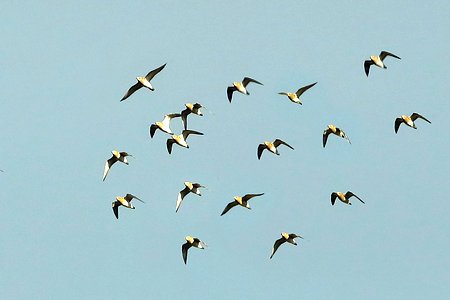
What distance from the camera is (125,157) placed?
91.9m

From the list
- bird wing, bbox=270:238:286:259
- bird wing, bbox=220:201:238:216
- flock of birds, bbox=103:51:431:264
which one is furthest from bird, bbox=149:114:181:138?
bird wing, bbox=270:238:286:259

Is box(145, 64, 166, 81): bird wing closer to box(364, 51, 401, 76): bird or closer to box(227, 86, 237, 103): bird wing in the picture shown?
box(227, 86, 237, 103): bird wing

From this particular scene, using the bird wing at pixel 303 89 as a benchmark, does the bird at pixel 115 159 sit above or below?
below

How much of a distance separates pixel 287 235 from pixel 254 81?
1272 cm

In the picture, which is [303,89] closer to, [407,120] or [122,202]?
[407,120]

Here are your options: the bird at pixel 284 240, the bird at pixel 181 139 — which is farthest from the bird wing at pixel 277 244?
the bird at pixel 181 139

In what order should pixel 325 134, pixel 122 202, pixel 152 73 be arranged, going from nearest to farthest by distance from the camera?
pixel 152 73, pixel 122 202, pixel 325 134

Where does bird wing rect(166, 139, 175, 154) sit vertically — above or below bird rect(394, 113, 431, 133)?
below

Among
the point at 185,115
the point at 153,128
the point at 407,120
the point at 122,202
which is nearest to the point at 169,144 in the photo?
the point at 153,128

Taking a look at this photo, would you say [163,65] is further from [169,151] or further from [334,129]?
[334,129]

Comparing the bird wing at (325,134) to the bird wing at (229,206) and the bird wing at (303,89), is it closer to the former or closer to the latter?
the bird wing at (303,89)

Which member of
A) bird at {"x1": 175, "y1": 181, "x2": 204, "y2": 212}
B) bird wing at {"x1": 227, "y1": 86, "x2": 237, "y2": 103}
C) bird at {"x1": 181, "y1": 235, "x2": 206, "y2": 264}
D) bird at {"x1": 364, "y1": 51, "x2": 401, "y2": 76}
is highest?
bird at {"x1": 364, "y1": 51, "x2": 401, "y2": 76}

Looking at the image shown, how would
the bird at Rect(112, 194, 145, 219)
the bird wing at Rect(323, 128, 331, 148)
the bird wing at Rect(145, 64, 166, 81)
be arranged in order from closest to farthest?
1. the bird wing at Rect(145, 64, 166, 81)
2. the bird at Rect(112, 194, 145, 219)
3. the bird wing at Rect(323, 128, 331, 148)

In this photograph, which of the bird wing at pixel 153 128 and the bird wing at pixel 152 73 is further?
the bird wing at pixel 153 128
